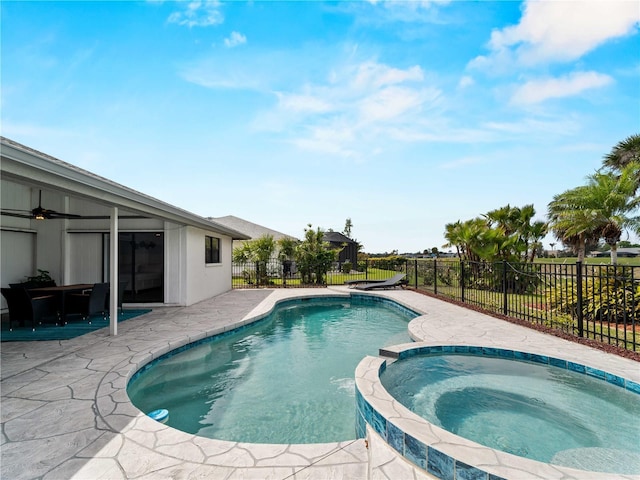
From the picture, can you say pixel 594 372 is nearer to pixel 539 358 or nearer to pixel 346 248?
pixel 539 358

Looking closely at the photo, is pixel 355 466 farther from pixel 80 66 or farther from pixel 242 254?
pixel 242 254

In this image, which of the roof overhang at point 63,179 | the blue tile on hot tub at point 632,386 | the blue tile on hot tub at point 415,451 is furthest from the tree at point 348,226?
the blue tile on hot tub at point 415,451

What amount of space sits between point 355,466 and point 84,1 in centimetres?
991

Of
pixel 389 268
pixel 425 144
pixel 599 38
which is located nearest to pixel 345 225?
pixel 389 268

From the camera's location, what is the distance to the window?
11852mm

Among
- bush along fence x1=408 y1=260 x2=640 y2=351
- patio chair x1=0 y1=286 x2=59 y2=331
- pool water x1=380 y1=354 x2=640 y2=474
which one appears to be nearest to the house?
patio chair x1=0 y1=286 x2=59 y2=331

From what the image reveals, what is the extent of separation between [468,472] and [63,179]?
18.7ft

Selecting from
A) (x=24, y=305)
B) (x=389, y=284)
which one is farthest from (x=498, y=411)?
(x=389, y=284)

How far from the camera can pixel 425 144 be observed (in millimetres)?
11203

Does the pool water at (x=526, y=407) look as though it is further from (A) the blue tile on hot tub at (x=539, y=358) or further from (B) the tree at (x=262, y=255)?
(B) the tree at (x=262, y=255)

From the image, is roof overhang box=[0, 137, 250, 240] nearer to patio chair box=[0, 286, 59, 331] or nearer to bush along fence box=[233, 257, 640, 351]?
patio chair box=[0, 286, 59, 331]

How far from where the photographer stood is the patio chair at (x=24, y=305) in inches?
255

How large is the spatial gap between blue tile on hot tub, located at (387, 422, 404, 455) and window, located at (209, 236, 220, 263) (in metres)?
→ 10.2

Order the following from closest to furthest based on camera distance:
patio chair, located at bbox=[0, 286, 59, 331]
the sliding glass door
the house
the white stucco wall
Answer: patio chair, located at bbox=[0, 286, 59, 331] < the house < the sliding glass door < the white stucco wall
